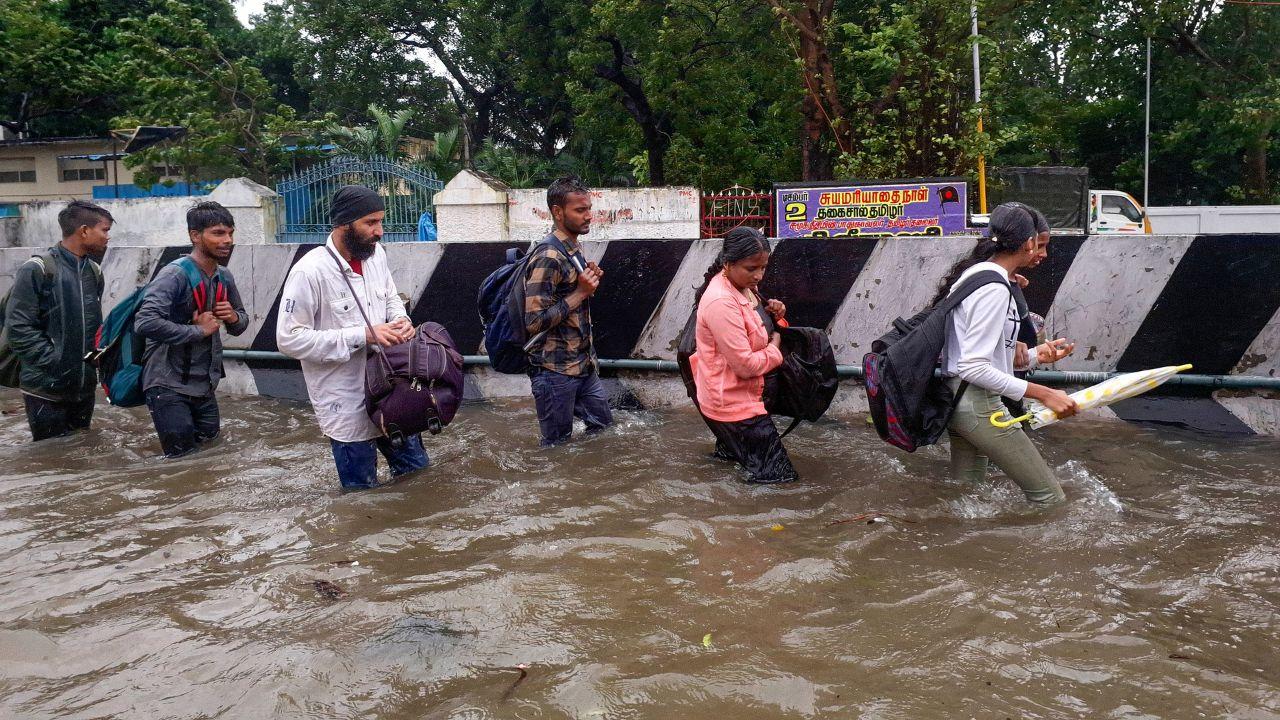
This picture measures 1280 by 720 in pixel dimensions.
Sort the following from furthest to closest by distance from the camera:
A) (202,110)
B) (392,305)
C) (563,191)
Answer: (202,110), (563,191), (392,305)

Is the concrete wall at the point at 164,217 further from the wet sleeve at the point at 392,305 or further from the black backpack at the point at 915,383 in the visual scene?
the black backpack at the point at 915,383

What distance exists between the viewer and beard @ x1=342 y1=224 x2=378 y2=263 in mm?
4754

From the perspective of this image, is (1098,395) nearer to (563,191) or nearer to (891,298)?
(891,298)

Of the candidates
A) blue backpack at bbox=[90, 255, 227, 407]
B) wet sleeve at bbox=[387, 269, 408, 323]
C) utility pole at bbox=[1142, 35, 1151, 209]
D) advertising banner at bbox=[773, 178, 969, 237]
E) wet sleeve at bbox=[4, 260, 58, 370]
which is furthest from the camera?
utility pole at bbox=[1142, 35, 1151, 209]

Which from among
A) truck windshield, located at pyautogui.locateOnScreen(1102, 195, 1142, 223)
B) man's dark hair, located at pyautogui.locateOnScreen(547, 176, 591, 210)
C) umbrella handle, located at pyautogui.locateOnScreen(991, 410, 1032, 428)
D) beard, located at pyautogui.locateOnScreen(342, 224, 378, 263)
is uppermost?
truck windshield, located at pyautogui.locateOnScreen(1102, 195, 1142, 223)

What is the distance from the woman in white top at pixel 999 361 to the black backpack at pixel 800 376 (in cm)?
83

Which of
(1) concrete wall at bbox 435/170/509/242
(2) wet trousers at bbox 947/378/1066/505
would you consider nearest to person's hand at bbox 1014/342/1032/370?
(2) wet trousers at bbox 947/378/1066/505

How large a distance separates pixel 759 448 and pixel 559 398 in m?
1.38

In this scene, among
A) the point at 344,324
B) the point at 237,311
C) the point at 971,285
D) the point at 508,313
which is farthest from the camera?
the point at 237,311

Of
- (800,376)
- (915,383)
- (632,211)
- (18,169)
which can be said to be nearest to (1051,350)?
(915,383)

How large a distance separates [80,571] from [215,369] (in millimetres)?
1988

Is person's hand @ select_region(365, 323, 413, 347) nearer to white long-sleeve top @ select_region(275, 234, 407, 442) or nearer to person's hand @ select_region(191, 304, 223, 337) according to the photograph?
white long-sleeve top @ select_region(275, 234, 407, 442)

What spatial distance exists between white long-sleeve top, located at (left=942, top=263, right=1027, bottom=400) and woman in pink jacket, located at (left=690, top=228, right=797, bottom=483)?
990 mm

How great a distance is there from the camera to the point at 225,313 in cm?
573
